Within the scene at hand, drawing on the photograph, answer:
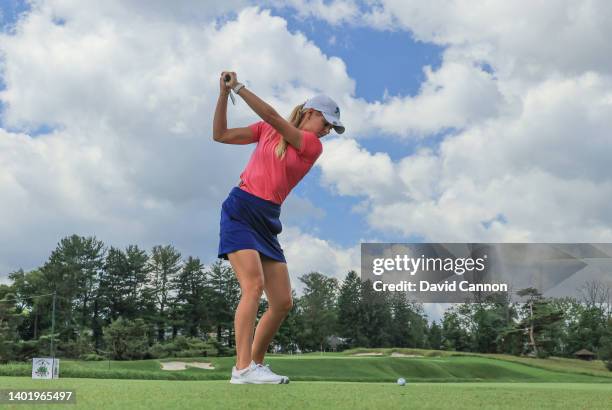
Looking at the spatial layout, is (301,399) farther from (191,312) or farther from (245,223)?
(191,312)

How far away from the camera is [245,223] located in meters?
5.45

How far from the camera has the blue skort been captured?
5.42 meters

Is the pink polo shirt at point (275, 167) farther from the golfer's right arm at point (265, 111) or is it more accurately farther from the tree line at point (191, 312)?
the tree line at point (191, 312)

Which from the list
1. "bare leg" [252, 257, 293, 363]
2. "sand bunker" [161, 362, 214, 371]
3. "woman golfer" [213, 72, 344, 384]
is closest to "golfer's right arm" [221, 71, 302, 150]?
"woman golfer" [213, 72, 344, 384]

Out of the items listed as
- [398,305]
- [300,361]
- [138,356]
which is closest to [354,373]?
[300,361]

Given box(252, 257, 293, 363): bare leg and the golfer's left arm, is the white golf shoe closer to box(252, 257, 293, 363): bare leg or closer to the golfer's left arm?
box(252, 257, 293, 363): bare leg

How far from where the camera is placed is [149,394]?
438 centimetres

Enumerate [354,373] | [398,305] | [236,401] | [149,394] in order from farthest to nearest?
[398,305]
[354,373]
[149,394]
[236,401]

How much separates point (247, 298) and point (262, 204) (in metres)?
0.73

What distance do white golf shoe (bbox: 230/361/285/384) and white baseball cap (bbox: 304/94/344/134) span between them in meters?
1.98

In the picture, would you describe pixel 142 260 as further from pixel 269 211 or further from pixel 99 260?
pixel 269 211

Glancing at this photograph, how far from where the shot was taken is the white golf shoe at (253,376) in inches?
208

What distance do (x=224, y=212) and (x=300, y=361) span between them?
3690cm

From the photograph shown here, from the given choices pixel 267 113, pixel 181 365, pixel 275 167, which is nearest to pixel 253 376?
pixel 275 167
